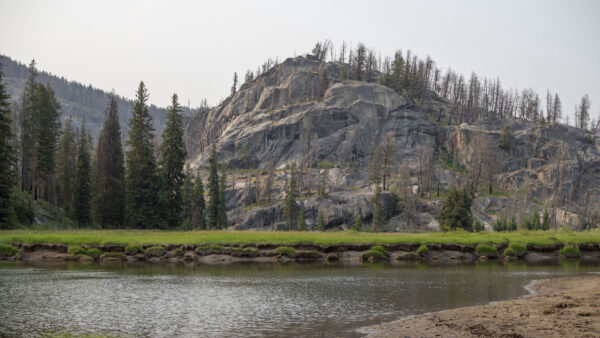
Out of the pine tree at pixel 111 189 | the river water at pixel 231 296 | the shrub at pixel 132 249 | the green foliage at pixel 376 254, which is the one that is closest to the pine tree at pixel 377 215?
the green foliage at pixel 376 254

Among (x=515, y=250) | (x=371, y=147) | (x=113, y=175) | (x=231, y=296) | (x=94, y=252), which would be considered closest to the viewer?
(x=231, y=296)

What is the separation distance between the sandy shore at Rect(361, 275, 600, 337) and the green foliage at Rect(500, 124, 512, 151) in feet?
543

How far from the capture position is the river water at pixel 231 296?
1780 centimetres

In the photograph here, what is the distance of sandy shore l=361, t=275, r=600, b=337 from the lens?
1487 centimetres

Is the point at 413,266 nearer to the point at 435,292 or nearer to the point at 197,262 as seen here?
the point at 435,292

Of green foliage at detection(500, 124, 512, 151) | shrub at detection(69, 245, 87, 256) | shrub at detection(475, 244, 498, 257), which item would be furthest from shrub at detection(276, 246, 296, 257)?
green foliage at detection(500, 124, 512, 151)

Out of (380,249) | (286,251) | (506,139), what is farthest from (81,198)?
(506,139)

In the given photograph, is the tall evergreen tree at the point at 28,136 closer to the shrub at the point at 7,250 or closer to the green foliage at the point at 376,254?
the shrub at the point at 7,250

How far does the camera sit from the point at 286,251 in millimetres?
46500

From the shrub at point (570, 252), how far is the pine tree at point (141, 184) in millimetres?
54098

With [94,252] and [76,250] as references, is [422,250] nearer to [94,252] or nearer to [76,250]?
[94,252]

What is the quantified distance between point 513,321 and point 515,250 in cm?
3903

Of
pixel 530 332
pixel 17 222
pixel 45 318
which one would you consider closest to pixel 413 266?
pixel 530 332

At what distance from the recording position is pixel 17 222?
56219mm
